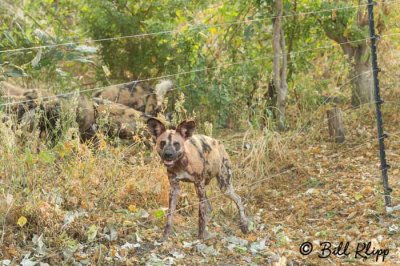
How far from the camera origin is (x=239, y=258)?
5566mm

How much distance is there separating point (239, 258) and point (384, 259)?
3.71 ft

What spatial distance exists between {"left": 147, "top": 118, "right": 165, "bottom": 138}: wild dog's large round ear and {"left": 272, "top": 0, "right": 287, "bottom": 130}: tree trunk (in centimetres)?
342

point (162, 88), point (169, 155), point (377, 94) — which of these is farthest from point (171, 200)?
point (162, 88)

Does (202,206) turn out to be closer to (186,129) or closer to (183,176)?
(183,176)

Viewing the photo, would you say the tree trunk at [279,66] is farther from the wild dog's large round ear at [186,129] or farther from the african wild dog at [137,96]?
the wild dog's large round ear at [186,129]

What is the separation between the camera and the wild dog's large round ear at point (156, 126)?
5.29 metres

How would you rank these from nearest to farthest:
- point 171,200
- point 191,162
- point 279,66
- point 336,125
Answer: point 191,162 → point 171,200 → point 336,125 → point 279,66

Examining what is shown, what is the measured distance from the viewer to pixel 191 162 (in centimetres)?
550

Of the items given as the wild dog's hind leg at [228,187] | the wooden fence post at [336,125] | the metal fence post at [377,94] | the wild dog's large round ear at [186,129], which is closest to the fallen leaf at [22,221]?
the wild dog's large round ear at [186,129]

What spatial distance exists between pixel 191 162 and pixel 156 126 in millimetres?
433

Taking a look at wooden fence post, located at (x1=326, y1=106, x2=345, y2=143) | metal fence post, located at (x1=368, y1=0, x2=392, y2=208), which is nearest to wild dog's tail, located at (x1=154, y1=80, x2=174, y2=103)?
wooden fence post, located at (x1=326, y1=106, x2=345, y2=143)

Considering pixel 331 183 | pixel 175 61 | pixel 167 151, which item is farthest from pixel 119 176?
pixel 175 61

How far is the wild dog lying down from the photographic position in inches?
207

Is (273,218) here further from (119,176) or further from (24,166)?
(24,166)
